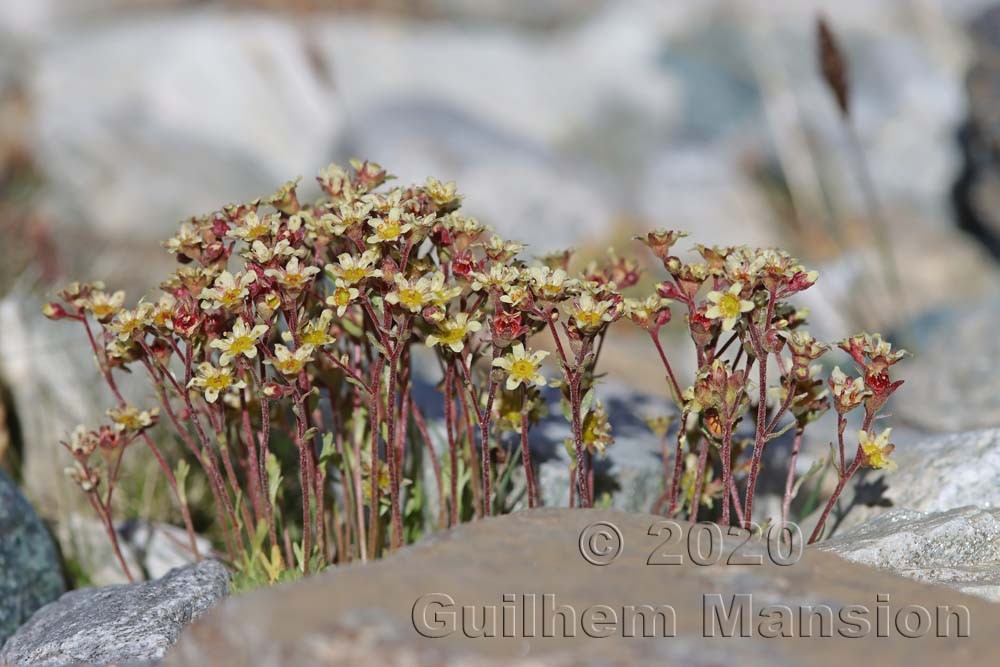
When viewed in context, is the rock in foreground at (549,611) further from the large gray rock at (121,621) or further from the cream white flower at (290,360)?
the large gray rock at (121,621)

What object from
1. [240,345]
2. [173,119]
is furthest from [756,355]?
[173,119]

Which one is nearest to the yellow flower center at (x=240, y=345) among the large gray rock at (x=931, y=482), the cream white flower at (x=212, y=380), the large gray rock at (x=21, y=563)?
the cream white flower at (x=212, y=380)

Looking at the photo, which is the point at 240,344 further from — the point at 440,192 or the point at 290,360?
the point at 440,192

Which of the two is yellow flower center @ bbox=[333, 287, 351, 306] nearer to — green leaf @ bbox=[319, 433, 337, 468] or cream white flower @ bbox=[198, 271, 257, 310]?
cream white flower @ bbox=[198, 271, 257, 310]

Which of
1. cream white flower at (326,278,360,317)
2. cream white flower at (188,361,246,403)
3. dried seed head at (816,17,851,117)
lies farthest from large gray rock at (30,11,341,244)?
cream white flower at (326,278,360,317)

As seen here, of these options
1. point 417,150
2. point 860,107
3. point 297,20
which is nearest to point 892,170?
point 860,107

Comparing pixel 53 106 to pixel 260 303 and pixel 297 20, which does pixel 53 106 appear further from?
pixel 260 303
